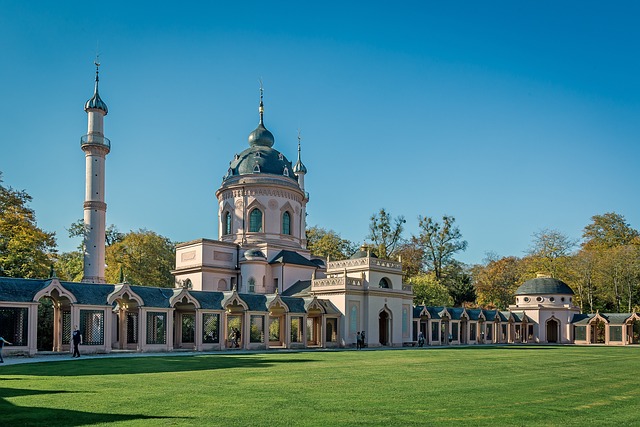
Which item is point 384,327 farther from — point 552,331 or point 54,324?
point 552,331

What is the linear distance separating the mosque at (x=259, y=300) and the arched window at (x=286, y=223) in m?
0.10

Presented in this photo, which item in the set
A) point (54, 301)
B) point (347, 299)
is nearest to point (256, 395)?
point (54, 301)

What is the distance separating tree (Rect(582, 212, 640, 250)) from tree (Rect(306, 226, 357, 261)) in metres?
33.3

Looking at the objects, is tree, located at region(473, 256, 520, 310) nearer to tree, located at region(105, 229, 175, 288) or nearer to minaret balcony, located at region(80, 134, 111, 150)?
tree, located at region(105, 229, 175, 288)

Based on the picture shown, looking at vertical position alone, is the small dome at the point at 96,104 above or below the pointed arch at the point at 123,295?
above

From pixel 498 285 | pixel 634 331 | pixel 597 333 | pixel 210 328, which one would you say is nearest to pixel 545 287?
pixel 597 333

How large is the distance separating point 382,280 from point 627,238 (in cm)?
5420

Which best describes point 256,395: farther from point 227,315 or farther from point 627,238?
point 627,238

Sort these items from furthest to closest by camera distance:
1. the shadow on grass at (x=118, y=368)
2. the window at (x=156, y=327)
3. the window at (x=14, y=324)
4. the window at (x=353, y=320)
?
the window at (x=353, y=320)
the window at (x=156, y=327)
the window at (x=14, y=324)
the shadow on grass at (x=118, y=368)

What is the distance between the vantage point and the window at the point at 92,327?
3669 cm

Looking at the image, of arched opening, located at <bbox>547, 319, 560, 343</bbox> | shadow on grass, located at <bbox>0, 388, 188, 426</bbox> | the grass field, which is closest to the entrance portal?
arched opening, located at <bbox>547, 319, 560, 343</bbox>

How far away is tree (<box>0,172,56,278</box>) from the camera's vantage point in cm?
4456

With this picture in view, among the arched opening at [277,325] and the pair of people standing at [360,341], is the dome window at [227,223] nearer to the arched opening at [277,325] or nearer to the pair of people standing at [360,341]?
the arched opening at [277,325]

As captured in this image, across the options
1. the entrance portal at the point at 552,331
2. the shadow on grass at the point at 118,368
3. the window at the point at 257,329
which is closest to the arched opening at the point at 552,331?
the entrance portal at the point at 552,331
